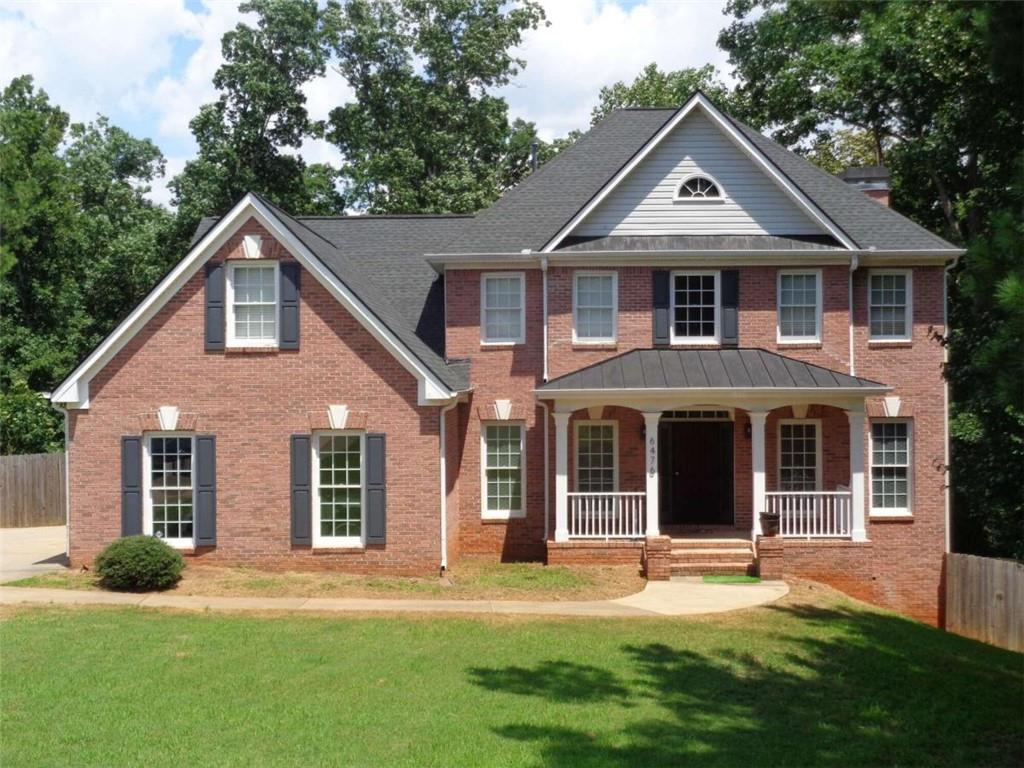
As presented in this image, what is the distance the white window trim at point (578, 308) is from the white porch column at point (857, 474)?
4.95m

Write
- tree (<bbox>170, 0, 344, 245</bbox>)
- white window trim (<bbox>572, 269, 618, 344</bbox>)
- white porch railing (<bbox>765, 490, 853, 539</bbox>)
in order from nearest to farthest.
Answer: white porch railing (<bbox>765, 490, 853, 539</bbox>)
white window trim (<bbox>572, 269, 618, 344</bbox>)
tree (<bbox>170, 0, 344, 245</bbox>)

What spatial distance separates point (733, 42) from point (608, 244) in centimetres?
1932

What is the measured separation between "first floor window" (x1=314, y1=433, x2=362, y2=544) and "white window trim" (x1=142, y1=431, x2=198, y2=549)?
2.22m

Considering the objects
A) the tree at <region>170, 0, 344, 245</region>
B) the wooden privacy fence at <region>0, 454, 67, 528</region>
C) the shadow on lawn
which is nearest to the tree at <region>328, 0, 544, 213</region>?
the tree at <region>170, 0, 344, 245</region>

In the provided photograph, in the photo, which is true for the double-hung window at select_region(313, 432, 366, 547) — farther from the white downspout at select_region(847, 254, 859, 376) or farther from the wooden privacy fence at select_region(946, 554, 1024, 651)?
the wooden privacy fence at select_region(946, 554, 1024, 651)

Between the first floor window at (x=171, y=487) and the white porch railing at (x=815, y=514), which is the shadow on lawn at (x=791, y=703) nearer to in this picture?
the white porch railing at (x=815, y=514)

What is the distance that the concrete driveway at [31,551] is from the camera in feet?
61.9

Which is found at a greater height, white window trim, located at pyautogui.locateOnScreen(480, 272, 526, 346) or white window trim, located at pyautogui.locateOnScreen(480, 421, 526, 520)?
white window trim, located at pyautogui.locateOnScreen(480, 272, 526, 346)

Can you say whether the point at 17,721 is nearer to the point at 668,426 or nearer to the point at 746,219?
the point at 668,426

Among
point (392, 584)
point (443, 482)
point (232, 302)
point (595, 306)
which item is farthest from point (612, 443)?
point (232, 302)

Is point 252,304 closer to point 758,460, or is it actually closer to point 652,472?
point 652,472

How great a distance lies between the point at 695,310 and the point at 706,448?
9.63 feet

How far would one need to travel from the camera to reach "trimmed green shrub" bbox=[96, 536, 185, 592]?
16.4 m

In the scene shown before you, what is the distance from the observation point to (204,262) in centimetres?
1819
